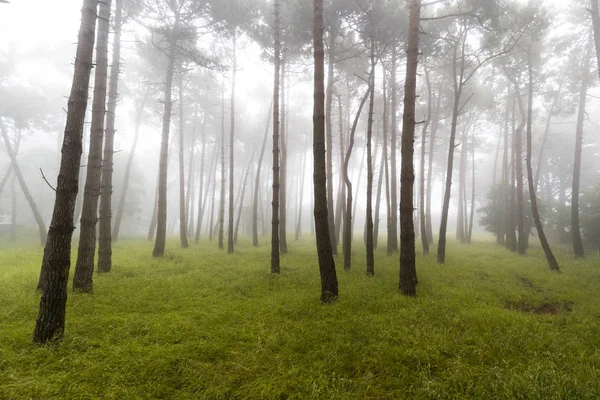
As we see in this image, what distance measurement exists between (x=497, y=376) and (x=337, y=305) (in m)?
2.92

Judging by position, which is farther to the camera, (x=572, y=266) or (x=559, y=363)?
(x=572, y=266)

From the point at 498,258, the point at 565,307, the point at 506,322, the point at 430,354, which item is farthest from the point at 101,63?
the point at 498,258

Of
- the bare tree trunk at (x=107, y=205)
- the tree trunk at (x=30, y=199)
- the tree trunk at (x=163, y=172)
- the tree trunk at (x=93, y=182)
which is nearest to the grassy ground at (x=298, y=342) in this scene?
the tree trunk at (x=93, y=182)

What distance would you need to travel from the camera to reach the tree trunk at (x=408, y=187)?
6.85m

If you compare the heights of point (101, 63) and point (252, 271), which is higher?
point (101, 63)

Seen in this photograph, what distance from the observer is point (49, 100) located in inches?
856

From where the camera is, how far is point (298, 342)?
4223 millimetres

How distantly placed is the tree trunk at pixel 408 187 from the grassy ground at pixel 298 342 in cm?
58

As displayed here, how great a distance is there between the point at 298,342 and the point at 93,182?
22.1 ft

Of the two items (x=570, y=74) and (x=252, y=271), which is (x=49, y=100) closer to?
(x=252, y=271)

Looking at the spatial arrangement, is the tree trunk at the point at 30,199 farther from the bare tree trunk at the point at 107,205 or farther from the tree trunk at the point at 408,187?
the tree trunk at the point at 408,187

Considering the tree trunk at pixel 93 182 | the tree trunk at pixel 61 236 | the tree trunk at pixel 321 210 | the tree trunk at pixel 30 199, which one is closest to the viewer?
the tree trunk at pixel 61 236

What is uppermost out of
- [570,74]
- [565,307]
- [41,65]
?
[41,65]

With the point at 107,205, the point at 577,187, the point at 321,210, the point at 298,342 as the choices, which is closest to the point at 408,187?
the point at 321,210
